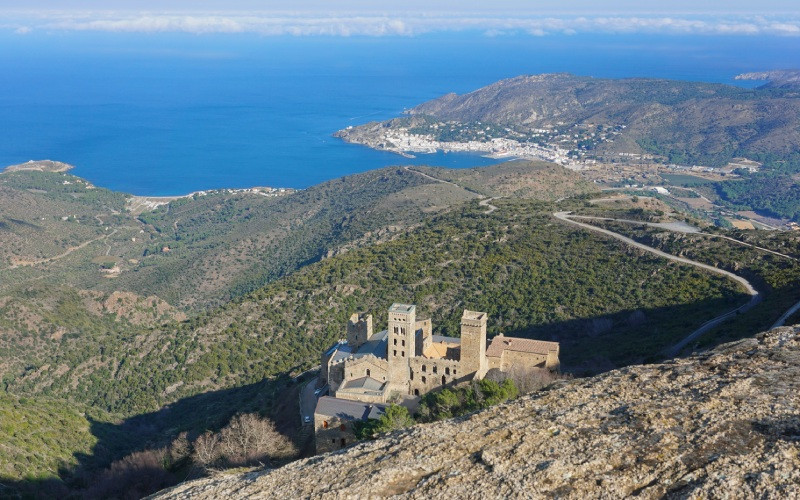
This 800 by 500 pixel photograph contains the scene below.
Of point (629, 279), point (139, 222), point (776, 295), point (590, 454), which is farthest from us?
point (139, 222)

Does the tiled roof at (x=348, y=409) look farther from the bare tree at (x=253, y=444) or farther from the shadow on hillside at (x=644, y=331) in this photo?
the shadow on hillside at (x=644, y=331)

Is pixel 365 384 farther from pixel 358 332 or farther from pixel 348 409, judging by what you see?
pixel 358 332

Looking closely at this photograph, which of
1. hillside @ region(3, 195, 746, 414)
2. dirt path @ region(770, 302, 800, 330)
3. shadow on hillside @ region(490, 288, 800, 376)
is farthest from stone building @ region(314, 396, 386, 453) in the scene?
dirt path @ region(770, 302, 800, 330)

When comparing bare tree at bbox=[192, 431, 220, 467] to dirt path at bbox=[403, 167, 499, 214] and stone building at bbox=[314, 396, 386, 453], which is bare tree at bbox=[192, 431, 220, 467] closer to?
stone building at bbox=[314, 396, 386, 453]

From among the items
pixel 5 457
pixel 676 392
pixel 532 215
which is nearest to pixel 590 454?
pixel 676 392

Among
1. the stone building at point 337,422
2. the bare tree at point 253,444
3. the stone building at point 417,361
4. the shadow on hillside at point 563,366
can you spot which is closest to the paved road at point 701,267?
the shadow on hillside at point 563,366

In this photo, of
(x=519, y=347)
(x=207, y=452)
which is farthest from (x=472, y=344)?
(x=207, y=452)

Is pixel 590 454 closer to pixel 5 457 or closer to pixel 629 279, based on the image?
pixel 5 457

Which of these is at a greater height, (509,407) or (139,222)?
(509,407)
